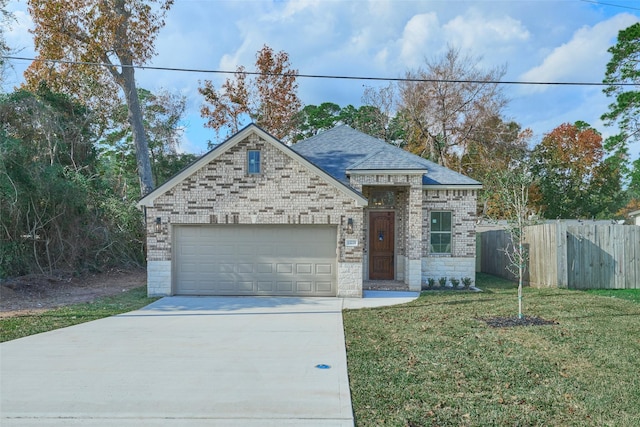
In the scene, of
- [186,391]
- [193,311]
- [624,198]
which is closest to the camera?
[186,391]

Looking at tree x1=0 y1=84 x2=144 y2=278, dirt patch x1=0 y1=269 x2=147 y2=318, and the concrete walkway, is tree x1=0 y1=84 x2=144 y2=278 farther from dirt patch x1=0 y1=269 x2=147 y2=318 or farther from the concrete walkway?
the concrete walkway

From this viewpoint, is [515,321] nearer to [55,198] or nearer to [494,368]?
[494,368]

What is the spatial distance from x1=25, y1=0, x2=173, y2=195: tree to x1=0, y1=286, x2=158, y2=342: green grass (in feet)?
32.3

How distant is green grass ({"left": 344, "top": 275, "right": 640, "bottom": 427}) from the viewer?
13.8 feet

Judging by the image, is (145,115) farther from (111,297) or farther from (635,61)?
(635,61)

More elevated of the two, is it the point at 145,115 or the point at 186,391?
the point at 145,115

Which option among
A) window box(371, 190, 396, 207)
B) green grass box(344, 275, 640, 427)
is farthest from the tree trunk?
green grass box(344, 275, 640, 427)

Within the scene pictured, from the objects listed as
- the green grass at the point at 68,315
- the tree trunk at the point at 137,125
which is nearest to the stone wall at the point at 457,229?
the green grass at the point at 68,315

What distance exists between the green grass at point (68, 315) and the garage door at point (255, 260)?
1395 millimetres

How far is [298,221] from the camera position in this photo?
11.9 metres

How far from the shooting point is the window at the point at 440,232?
1366cm

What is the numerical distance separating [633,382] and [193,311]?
8016mm

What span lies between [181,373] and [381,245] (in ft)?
31.6

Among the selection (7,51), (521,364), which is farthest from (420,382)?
(7,51)
